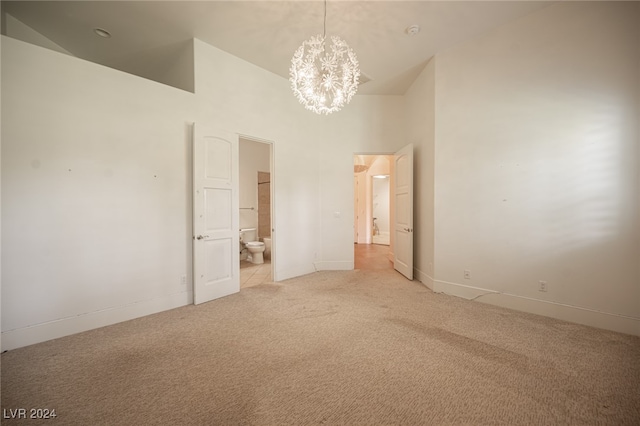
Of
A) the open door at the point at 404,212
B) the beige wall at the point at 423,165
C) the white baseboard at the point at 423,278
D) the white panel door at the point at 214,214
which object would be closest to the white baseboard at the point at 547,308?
the white baseboard at the point at 423,278

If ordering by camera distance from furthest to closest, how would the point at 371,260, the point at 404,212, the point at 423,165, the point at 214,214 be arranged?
the point at 371,260
the point at 404,212
the point at 423,165
the point at 214,214

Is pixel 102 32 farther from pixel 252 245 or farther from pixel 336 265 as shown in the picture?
pixel 336 265

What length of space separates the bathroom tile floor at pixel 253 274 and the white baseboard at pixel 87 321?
3.55 feet

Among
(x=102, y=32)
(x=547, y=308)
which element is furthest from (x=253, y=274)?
(x=547, y=308)

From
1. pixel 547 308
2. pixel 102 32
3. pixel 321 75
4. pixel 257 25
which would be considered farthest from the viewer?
pixel 102 32

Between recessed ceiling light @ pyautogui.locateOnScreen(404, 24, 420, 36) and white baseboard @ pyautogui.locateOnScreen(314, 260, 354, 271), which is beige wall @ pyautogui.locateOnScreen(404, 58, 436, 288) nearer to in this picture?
recessed ceiling light @ pyautogui.locateOnScreen(404, 24, 420, 36)

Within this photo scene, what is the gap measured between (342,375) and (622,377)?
2137mm

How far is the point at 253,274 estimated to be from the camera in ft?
15.9

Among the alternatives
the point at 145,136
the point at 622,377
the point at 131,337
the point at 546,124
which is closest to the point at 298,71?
the point at 145,136

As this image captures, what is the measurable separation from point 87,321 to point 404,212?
472 cm

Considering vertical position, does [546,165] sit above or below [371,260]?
above

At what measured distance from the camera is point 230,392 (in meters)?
1.72

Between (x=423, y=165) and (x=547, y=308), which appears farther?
(x=423, y=165)

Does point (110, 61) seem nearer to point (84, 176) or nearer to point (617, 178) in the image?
point (84, 176)
